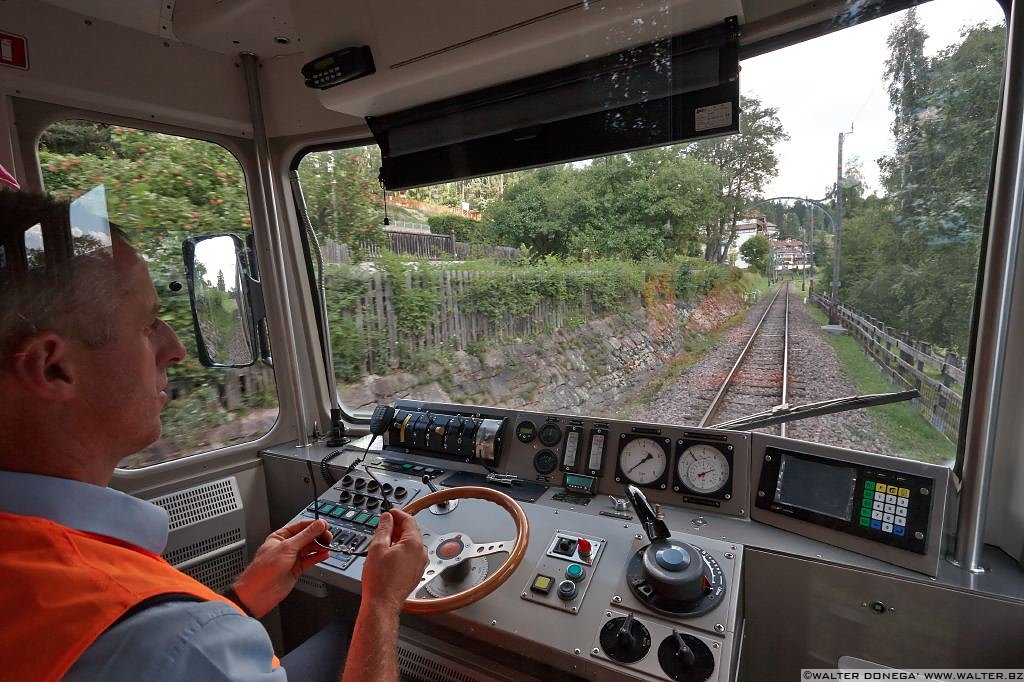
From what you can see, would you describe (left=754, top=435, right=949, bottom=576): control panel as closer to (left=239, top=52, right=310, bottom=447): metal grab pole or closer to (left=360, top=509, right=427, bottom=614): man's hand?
(left=360, top=509, right=427, bottom=614): man's hand

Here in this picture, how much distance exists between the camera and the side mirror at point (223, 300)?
2357 millimetres

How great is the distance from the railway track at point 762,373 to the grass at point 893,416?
11 cm

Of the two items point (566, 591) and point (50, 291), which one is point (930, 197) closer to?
point (566, 591)

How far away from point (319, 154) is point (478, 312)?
123cm

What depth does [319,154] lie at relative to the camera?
8.55ft

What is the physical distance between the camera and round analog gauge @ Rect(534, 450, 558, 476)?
1.94m

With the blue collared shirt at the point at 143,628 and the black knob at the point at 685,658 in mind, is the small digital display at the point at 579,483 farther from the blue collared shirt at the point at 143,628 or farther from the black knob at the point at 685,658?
the blue collared shirt at the point at 143,628

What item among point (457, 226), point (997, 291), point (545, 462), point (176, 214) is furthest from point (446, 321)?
point (997, 291)

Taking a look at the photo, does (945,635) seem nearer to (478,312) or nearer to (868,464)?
(868,464)

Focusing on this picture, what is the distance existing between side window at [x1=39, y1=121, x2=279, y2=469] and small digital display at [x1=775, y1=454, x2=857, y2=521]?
239cm

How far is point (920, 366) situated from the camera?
4.90 feet

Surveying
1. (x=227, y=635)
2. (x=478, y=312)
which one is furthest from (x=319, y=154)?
(x=227, y=635)

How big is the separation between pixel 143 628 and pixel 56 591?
0.38 feet

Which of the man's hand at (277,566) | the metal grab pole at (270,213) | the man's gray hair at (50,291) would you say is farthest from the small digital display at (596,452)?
the metal grab pole at (270,213)
